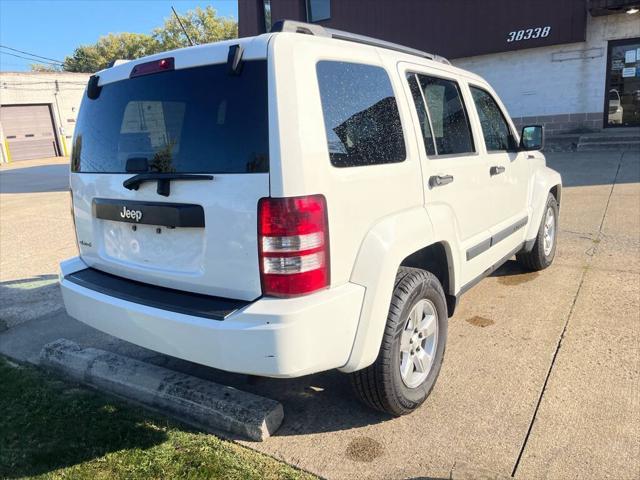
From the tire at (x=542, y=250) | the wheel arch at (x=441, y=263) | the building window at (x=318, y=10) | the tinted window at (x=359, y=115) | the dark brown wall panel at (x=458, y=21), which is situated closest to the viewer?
the tinted window at (x=359, y=115)

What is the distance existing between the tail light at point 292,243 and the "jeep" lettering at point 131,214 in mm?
804

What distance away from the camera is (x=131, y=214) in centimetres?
277

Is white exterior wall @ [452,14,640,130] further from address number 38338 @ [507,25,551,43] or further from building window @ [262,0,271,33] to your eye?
building window @ [262,0,271,33]

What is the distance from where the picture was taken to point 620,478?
2.41 m

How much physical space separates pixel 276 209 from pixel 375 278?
626mm

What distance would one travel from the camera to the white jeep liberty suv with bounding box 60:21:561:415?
232 cm

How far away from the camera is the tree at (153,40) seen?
52.0 metres

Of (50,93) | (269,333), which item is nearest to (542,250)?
(269,333)

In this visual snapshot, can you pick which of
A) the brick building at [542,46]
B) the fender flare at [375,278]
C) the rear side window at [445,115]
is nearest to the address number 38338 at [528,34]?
the brick building at [542,46]

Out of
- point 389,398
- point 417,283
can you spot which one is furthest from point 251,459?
point 417,283

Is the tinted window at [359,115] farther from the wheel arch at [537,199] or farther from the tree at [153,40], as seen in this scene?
the tree at [153,40]

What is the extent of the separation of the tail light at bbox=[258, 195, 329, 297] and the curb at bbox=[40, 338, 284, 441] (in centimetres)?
93

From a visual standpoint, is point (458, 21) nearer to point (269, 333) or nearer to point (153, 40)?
point (269, 333)

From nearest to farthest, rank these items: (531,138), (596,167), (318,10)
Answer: (531,138)
(596,167)
(318,10)
